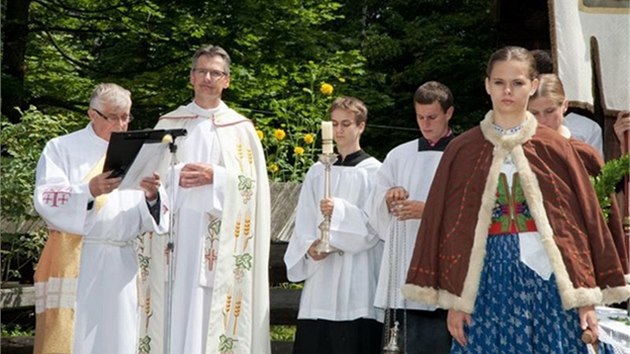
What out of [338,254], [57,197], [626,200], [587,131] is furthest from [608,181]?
[57,197]

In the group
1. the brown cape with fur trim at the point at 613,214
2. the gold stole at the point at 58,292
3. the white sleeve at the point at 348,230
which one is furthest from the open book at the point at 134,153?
the brown cape with fur trim at the point at 613,214

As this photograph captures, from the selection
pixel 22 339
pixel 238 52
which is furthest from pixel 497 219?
pixel 238 52

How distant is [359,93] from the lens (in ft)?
55.1

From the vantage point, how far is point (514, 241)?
5.49 m

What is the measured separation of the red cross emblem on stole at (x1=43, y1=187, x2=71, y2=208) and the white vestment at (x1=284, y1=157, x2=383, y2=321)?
156 cm

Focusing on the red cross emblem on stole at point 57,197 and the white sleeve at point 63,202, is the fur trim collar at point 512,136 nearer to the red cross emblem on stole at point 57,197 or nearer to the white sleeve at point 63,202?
the white sleeve at point 63,202

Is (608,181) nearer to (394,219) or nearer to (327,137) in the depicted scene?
(394,219)

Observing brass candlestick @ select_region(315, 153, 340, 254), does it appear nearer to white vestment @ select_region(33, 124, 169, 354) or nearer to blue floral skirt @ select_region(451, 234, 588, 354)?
white vestment @ select_region(33, 124, 169, 354)

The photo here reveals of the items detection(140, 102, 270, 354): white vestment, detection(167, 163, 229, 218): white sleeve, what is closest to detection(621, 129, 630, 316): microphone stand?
detection(140, 102, 270, 354): white vestment

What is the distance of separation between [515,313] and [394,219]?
83.2 inches

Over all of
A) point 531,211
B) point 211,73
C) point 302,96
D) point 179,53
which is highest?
point 179,53

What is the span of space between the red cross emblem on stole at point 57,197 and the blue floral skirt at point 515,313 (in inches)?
109

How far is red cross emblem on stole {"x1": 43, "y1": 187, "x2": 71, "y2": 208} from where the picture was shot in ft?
23.5

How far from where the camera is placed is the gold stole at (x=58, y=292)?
295 inches
